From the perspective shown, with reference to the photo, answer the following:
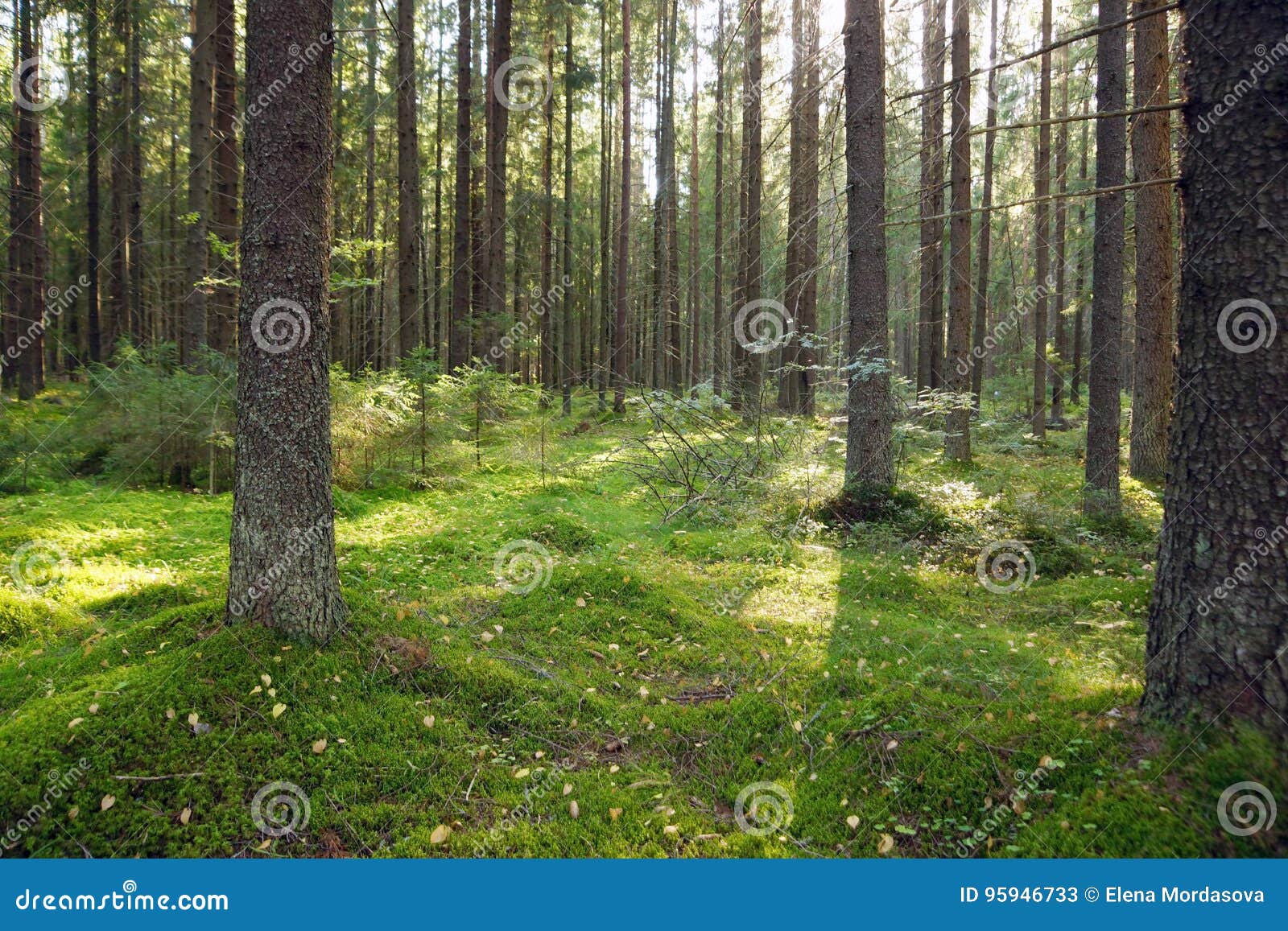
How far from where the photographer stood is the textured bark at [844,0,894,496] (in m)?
7.81

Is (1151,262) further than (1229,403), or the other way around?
(1151,262)

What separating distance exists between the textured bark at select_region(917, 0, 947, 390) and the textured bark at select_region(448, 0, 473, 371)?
31.0 feet

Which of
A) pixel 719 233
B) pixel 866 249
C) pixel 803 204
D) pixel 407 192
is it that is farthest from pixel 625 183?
pixel 866 249

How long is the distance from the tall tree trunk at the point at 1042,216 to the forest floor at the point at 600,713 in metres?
12.0

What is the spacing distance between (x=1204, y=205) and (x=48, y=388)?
24.9 meters

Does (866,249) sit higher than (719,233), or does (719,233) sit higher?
(719,233)

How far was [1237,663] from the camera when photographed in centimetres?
292

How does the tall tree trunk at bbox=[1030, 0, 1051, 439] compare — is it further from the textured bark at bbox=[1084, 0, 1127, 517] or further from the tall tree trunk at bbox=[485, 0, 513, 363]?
the tall tree trunk at bbox=[485, 0, 513, 363]

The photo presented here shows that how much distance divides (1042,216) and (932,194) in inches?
352

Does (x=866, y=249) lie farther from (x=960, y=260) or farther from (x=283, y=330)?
(x=283, y=330)

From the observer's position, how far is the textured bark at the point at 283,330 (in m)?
3.87

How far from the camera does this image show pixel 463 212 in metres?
15.5

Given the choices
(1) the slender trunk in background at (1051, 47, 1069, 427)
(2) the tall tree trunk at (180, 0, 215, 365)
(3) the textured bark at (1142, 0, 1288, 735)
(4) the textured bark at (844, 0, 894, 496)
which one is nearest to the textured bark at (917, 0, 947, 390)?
(4) the textured bark at (844, 0, 894, 496)

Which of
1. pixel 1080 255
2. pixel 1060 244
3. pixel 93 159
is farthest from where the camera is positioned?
pixel 1080 255
